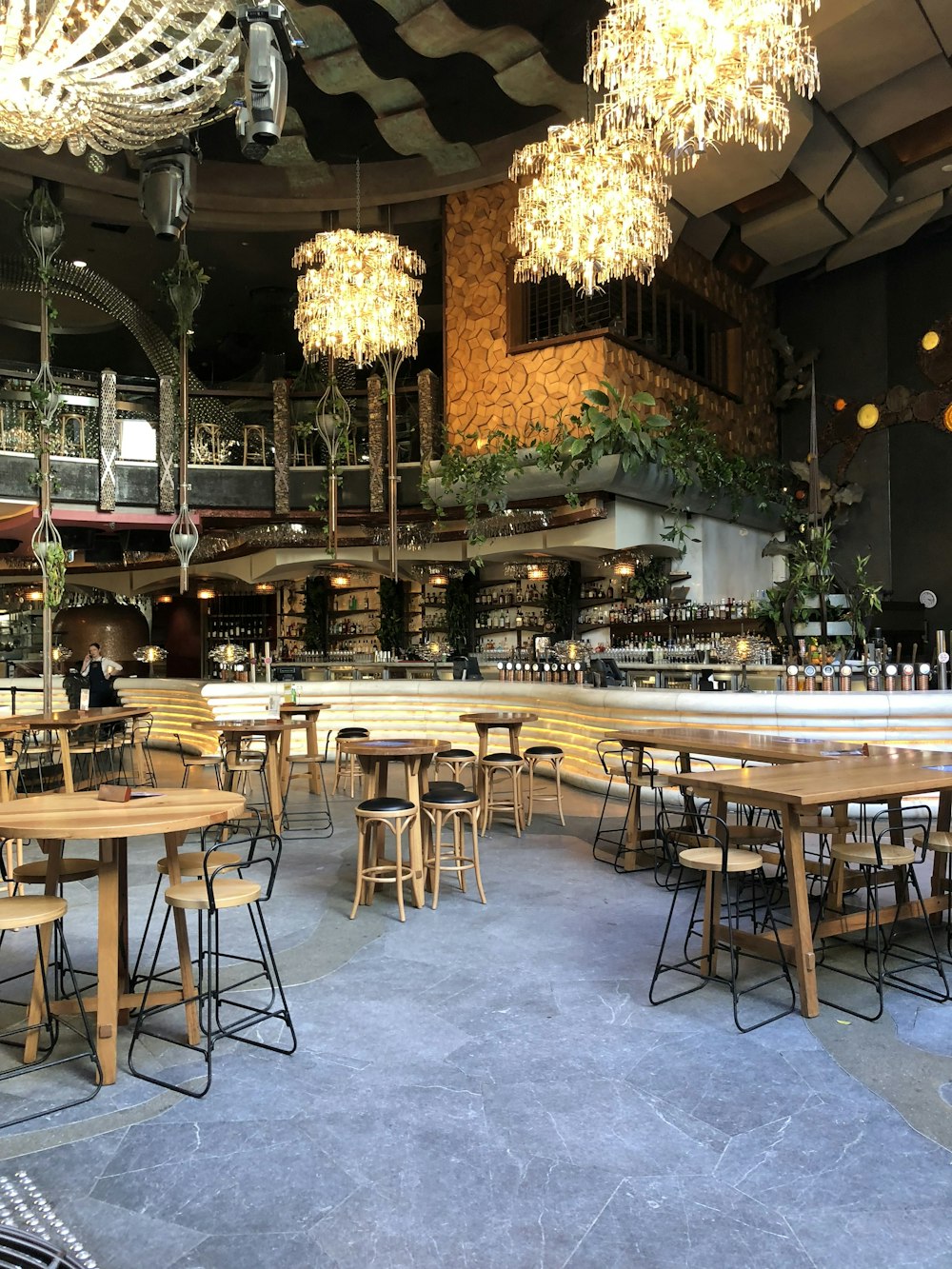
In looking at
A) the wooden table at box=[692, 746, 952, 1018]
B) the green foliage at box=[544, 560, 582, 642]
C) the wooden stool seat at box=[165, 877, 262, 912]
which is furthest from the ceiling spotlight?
the wooden stool seat at box=[165, 877, 262, 912]

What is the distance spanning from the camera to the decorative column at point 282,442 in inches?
515

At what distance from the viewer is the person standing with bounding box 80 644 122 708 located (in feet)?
37.3

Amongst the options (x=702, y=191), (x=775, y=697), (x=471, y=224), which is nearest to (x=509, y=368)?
A: (x=471, y=224)

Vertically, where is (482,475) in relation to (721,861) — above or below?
above

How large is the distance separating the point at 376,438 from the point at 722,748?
29.4 ft

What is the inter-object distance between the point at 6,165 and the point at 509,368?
7018mm

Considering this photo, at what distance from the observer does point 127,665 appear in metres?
19.7

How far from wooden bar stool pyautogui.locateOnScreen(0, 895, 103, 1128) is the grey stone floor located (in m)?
0.10

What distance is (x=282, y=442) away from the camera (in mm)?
13172

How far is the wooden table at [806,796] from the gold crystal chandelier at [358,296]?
5854 mm

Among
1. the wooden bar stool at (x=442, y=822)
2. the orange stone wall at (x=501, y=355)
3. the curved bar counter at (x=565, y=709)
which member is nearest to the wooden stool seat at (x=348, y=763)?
the curved bar counter at (x=565, y=709)

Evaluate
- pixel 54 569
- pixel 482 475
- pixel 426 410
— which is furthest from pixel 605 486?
pixel 54 569

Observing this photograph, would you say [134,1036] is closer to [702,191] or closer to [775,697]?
[775,697]

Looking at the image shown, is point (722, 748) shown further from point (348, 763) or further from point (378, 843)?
point (348, 763)
